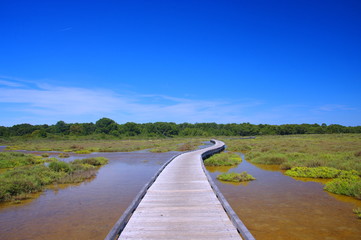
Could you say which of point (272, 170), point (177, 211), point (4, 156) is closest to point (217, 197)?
point (177, 211)

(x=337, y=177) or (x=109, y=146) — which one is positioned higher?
(x=109, y=146)

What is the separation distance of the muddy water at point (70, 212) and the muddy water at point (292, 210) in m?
4.65

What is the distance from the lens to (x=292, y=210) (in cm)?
870

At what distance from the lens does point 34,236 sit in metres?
6.97

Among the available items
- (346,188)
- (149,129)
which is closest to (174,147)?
(346,188)

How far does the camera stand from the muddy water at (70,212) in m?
7.21

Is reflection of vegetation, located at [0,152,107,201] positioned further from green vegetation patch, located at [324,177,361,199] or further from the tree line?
the tree line

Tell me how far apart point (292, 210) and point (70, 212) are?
8.22m

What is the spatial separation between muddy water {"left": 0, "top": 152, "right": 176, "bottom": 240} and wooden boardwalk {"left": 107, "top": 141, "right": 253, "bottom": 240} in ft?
5.68

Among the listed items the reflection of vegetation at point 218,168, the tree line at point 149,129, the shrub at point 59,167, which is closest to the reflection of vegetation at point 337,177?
the reflection of vegetation at point 218,168

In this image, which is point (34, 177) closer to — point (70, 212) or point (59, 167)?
point (59, 167)

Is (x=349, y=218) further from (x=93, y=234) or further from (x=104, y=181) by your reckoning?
(x=104, y=181)

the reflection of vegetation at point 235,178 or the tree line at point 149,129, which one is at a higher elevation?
the tree line at point 149,129

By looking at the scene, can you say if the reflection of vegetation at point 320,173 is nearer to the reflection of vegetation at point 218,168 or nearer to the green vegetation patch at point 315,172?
the green vegetation patch at point 315,172
